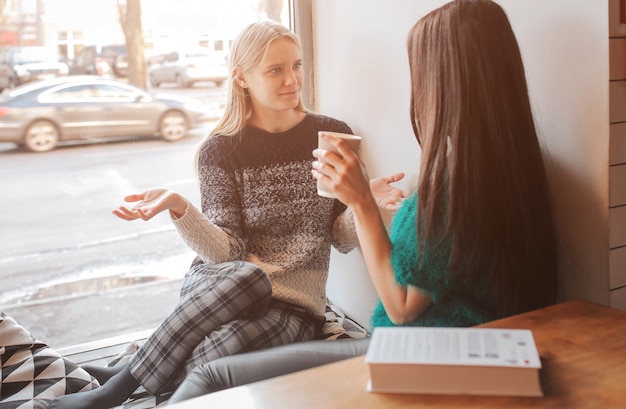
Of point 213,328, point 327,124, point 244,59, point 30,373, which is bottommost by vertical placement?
point 30,373

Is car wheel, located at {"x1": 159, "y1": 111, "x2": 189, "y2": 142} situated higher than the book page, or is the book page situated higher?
car wheel, located at {"x1": 159, "y1": 111, "x2": 189, "y2": 142}

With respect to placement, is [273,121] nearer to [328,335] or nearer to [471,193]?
[328,335]

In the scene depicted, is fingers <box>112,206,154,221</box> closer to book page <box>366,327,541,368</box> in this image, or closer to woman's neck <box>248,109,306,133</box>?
woman's neck <box>248,109,306,133</box>

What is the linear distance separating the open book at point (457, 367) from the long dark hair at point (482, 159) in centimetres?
31

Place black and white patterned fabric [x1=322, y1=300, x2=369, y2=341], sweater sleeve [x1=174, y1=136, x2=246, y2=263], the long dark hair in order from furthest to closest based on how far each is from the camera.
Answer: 1. black and white patterned fabric [x1=322, y1=300, x2=369, y2=341]
2. sweater sleeve [x1=174, y1=136, x2=246, y2=263]
3. the long dark hair

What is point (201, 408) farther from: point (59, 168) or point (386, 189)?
point (59, 168)

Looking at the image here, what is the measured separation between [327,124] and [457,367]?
51.3 inches

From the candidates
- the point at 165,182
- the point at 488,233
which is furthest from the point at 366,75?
the point at 488,233

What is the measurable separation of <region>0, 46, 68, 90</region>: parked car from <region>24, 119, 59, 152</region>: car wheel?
0.45 ft

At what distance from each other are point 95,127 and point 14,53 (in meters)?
0.32

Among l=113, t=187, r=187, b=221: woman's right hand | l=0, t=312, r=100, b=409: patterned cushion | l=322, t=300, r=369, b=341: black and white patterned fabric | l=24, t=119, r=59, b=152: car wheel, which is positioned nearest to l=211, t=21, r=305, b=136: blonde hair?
l=113, t=187, r=187, b=221: woman's right hand

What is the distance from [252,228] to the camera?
6.53 ft

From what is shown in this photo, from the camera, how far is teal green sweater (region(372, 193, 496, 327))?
1.21 meters

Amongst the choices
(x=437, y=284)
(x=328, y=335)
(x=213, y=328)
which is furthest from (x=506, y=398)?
(x=328, y=335)
